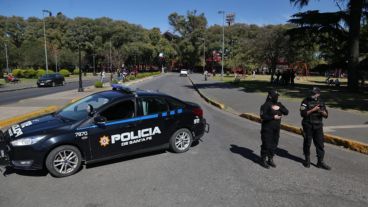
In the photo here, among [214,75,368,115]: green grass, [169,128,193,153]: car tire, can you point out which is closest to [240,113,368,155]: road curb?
[169,128,193,153]: car tire

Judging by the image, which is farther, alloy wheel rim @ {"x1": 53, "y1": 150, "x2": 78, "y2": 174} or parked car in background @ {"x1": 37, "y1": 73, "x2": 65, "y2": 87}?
parked car in background @ {"x1": 37, "y1": 73, "x2": 65, "y2": 87}

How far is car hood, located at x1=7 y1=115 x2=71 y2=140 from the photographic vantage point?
20.8 feet

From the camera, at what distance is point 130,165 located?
726cm

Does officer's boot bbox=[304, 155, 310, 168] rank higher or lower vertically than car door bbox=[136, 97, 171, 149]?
lower

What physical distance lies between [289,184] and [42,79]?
118ft

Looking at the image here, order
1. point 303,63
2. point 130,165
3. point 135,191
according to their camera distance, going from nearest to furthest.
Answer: point 135,191, point 130,165, point 303,63

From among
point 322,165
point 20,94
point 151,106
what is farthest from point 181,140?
point 20,94

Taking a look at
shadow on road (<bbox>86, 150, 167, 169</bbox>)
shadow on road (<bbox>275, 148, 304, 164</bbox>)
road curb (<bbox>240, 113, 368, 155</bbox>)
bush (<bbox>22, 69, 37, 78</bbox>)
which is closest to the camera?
shadow on road (<bbox>86, 150, 167, 169</bbox>)

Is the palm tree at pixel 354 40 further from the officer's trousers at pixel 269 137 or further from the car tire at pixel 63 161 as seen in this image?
the car tire at pixel 63 161

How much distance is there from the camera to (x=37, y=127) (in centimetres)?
660

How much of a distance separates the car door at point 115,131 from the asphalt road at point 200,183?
0.33m

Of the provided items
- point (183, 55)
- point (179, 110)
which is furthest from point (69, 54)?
point (179, 110)

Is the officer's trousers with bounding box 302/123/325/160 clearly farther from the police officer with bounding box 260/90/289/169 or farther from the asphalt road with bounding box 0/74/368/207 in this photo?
the police officer with bounding box 260/90/289/169

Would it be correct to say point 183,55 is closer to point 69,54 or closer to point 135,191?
point 69,54
